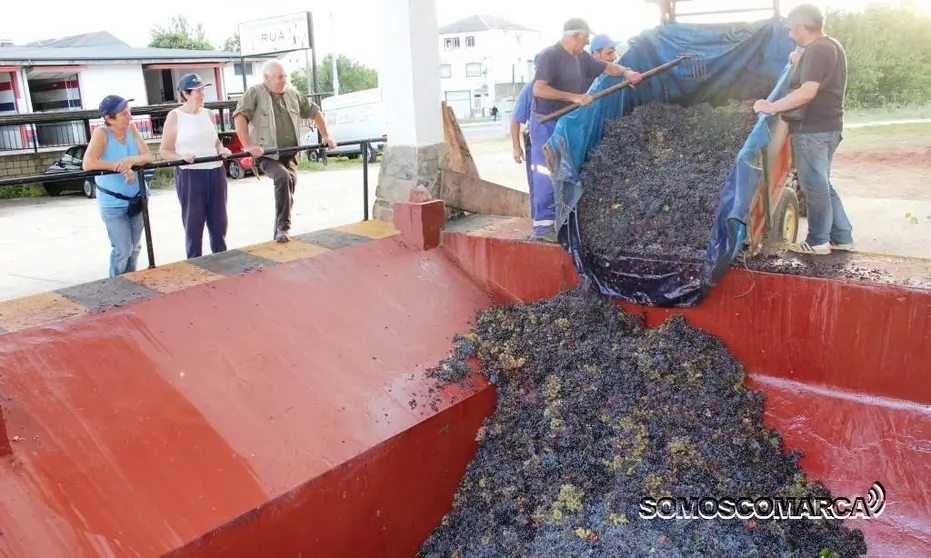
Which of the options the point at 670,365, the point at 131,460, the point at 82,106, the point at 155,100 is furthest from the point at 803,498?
the point at 155,100

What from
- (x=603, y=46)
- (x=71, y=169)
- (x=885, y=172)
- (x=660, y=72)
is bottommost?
(x=885, y=172)

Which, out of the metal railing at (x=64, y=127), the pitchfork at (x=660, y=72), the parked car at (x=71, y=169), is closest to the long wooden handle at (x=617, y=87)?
the pitchfork at (x=660, y=72)

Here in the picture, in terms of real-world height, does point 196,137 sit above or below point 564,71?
below

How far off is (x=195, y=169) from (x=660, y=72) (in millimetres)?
3335

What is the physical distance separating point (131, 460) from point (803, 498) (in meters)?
3.15

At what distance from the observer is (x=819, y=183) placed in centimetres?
429

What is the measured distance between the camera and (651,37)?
5035 mm

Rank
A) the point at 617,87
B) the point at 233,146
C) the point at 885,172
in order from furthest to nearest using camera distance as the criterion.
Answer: the point at 233,146 → the point at 885,172 → the point at 617,87

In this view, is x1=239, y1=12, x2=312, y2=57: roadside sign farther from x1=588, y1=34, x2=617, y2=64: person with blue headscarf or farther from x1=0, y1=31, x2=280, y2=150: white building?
x1=588, y1=34, x2=617, y2=64: person with blue headscarf

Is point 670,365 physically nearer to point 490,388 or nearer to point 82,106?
point 490,388

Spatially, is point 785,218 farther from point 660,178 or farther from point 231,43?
point 231,43

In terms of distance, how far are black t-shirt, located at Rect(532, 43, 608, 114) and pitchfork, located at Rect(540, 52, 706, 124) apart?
19 centimetres

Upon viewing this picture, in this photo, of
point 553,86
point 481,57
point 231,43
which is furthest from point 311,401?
point 481,57

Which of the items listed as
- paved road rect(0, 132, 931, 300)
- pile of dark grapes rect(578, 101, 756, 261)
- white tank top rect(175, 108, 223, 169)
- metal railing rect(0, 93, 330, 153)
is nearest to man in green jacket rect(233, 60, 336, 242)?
white tank top rect(175, 108, 223, 169)
